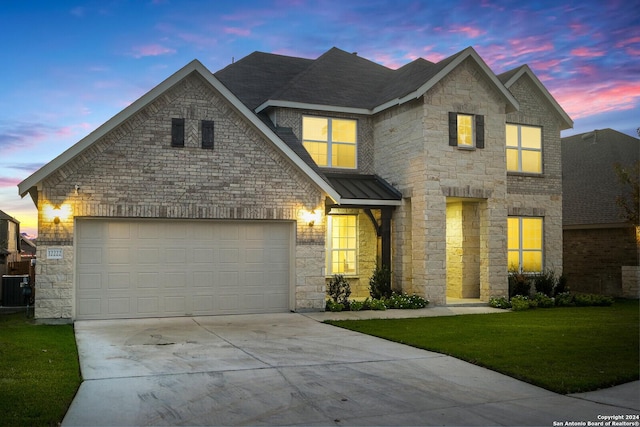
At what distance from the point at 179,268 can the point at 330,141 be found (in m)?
7.38

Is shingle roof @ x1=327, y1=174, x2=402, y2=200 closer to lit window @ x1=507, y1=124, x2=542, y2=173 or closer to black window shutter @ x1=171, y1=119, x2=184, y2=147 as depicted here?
lit window @ x1=507, y1=124, x2=542, y2=173

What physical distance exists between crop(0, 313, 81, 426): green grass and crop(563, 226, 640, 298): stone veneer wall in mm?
19663

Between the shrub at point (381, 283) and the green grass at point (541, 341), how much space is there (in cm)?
327

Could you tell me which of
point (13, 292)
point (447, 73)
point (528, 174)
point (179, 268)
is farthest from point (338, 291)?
point (13, 292)

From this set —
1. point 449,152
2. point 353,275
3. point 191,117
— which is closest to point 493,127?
point 449,152

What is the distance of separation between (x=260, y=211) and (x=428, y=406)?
31.2 feet

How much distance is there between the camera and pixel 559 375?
921 cm

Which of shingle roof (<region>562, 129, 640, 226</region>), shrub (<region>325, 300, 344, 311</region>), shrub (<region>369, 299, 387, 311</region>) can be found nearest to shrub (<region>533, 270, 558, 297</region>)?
shingle roof (<region>562, 129, 640, 226</region>)

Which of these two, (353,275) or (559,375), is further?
(353,275)

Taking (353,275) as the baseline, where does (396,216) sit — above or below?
above

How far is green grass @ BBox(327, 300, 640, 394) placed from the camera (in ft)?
30.6

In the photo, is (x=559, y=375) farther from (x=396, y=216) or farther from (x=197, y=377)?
(x=396, y=216)

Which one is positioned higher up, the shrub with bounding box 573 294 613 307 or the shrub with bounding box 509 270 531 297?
the shrub with bounding box 509 270 531 297

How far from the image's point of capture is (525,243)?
71.2ft
